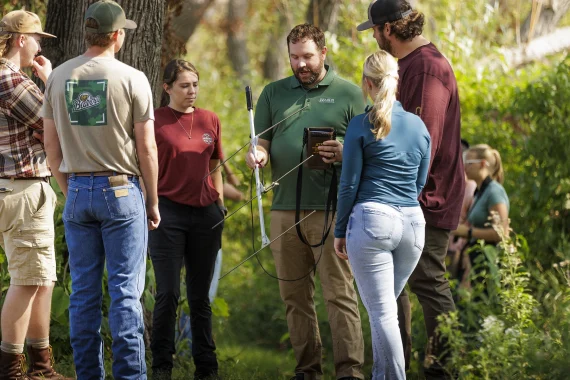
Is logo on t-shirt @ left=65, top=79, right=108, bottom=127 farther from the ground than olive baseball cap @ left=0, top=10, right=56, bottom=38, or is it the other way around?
olive baseball cap @ left=0, top=10, right=56, bottom=38

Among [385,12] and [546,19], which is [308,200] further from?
[546,19]

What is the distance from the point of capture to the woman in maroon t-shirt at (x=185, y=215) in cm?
594

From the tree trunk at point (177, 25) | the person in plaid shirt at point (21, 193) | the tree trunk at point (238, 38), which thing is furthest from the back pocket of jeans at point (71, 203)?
the tree trunk at point (238, 38)

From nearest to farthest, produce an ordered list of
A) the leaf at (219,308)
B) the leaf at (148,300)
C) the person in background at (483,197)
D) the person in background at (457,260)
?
the leaf at (148,300) → the leaf at (219,308) → the person in background at (483,197) → the person in background at (457,260)

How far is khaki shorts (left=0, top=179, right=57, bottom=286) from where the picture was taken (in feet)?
17.6

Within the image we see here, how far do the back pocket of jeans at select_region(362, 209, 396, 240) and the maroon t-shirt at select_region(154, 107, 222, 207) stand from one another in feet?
4.83

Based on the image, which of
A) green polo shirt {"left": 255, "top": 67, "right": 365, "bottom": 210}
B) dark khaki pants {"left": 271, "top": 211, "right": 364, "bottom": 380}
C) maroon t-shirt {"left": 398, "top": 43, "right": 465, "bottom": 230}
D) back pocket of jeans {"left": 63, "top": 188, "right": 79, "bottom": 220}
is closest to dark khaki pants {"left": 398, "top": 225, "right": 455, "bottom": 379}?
maroon t-shirt {"left": 398, "top": 43, "right": 465, "bottom": 230}

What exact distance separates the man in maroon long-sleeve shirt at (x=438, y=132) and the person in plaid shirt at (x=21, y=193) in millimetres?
1922

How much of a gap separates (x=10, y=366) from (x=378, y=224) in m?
2.25

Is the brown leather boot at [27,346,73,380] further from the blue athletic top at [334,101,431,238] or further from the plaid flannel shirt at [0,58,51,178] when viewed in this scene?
the blue athletic top at [334,101,431,238]

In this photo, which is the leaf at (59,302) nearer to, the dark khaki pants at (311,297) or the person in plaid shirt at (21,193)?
the person in plaid shirt at (21,193)

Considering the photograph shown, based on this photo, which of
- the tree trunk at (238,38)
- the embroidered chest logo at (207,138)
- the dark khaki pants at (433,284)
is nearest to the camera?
the dark khaki pants at (433,284)

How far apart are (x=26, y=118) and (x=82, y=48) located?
4.64 feet

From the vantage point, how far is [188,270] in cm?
612
